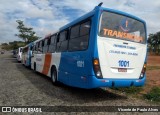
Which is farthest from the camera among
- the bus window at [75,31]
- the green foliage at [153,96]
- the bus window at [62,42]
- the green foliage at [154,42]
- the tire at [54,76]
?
the green foliage at [154,42]

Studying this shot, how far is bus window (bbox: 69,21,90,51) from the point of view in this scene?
26.2 feet

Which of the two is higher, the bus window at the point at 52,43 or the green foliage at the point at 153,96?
the bus window at the point at 52,43

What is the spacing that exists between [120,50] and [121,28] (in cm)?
77

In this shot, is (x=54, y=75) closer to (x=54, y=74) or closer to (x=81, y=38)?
(x=54, y=74)

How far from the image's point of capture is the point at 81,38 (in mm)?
8375

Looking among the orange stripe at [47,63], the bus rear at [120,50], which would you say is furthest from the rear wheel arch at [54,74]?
the bus rear at [120,50]

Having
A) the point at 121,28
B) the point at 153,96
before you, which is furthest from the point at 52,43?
the point at 153,96

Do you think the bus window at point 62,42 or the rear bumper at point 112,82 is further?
the bus window at point 62,42

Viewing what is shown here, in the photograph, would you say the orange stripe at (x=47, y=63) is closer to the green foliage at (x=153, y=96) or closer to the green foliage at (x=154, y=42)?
the green foliage at (x=153, y=96)

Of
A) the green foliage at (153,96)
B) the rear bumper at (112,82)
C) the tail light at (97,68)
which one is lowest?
the green foliage at (153,96)

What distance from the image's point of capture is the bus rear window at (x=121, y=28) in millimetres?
7710

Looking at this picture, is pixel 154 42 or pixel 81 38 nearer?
pixel 81 38

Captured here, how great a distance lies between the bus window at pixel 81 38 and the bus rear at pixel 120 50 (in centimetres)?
59

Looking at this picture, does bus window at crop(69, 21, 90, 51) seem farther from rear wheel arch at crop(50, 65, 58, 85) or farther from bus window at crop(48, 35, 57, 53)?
bus window at crop(48, 35, 57, 53)
